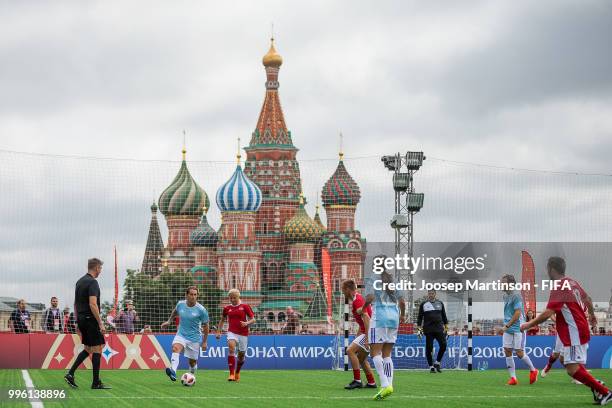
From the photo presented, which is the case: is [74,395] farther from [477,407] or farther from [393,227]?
[393,227]

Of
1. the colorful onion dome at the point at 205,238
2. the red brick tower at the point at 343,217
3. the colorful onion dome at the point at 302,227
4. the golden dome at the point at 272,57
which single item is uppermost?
the golden dome at the point at 272,57

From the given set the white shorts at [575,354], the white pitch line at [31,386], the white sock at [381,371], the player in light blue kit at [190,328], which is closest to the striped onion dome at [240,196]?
the white pitch line at [31,386]

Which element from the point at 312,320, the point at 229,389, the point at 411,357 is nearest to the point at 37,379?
the point at 229,389

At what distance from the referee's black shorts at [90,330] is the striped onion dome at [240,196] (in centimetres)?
7519

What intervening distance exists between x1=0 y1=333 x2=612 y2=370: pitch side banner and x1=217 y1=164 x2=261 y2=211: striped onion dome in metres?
63.1

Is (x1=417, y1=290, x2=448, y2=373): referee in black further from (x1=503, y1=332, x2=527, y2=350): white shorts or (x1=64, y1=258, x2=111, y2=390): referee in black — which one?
(x1=64, y1=258, x2=111, y2=390): referee in black

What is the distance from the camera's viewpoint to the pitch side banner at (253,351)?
26453 mm

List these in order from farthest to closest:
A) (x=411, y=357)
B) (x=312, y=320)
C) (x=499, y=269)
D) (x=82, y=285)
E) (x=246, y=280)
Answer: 1. (x=246, y=280)
2. (x=312, y=320)
3. (x=499, y=269)
4. (x=411, y=357)
5. (x=82, y=285)

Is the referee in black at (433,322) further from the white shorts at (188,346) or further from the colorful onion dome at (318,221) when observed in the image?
the colorful onion dome at (318,221)

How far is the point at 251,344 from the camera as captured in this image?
28.5m

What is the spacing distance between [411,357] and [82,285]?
13894 millimetres

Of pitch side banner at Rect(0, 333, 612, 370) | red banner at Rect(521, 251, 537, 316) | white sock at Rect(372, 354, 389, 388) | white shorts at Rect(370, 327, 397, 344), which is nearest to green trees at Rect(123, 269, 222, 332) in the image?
pitch side banner at Rect(0, 333, 612, 370)

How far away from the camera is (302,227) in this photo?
102 m

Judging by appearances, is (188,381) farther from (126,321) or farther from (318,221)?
(318,221)
